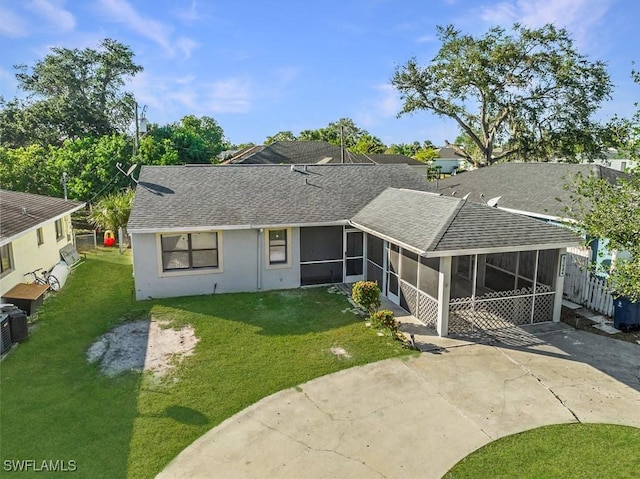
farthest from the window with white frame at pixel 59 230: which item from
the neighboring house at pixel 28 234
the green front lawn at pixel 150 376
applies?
the green front lawn at pixel 150 376

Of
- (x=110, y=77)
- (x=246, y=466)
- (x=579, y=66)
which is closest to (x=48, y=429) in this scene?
(x=246, y=466)

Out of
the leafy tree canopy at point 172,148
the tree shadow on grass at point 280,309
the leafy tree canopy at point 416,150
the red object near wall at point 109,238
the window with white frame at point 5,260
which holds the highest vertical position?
the leafy tree canopy at point 416,150

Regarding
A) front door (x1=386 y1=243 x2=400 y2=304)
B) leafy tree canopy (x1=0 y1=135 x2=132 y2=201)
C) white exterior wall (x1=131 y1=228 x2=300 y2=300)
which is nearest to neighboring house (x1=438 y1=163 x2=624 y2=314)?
front door (x1=386 y1=243 x2=400 y2=304)

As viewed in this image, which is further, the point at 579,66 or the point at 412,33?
the point at 579,66

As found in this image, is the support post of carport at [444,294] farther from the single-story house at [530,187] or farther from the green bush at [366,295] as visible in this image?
the single-story house at [530,187]

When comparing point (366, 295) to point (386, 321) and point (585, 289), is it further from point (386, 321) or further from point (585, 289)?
point (585, 289)

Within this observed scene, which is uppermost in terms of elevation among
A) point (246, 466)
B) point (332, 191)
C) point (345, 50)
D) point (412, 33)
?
point (412, 33)

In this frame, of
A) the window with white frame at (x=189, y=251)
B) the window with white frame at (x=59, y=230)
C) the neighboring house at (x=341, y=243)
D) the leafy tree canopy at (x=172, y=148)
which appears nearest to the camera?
the neighboring house at (x=341, y=243)

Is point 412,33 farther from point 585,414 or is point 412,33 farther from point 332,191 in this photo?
point 585,414
